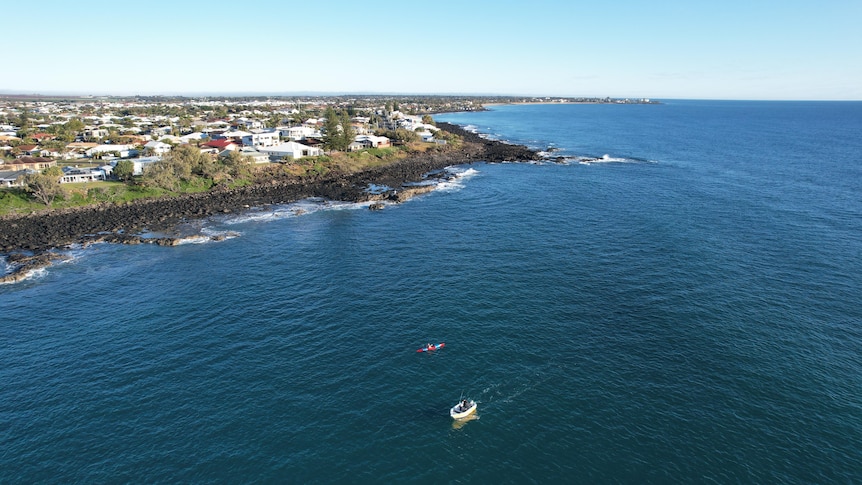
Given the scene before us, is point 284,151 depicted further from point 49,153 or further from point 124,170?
A: point 49,153

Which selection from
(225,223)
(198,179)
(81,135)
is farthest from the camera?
(81,135)

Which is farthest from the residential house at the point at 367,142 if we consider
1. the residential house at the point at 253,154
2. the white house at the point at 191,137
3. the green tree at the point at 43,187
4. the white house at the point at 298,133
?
the green tree at the point at 43,187

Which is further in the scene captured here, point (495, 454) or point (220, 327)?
point (220, 327)

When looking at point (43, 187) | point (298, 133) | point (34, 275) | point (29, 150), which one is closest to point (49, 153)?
point (29, 150)

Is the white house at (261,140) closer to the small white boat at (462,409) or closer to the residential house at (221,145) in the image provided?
the residential house at (221,145)

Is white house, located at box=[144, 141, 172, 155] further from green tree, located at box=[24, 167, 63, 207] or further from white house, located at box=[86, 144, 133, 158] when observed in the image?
green tree, located at box=[24, 167, 63, 207]

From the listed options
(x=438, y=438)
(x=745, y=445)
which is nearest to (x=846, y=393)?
(x=745, y=445)

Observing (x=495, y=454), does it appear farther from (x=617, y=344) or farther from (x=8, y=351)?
(x=8, y=351)
